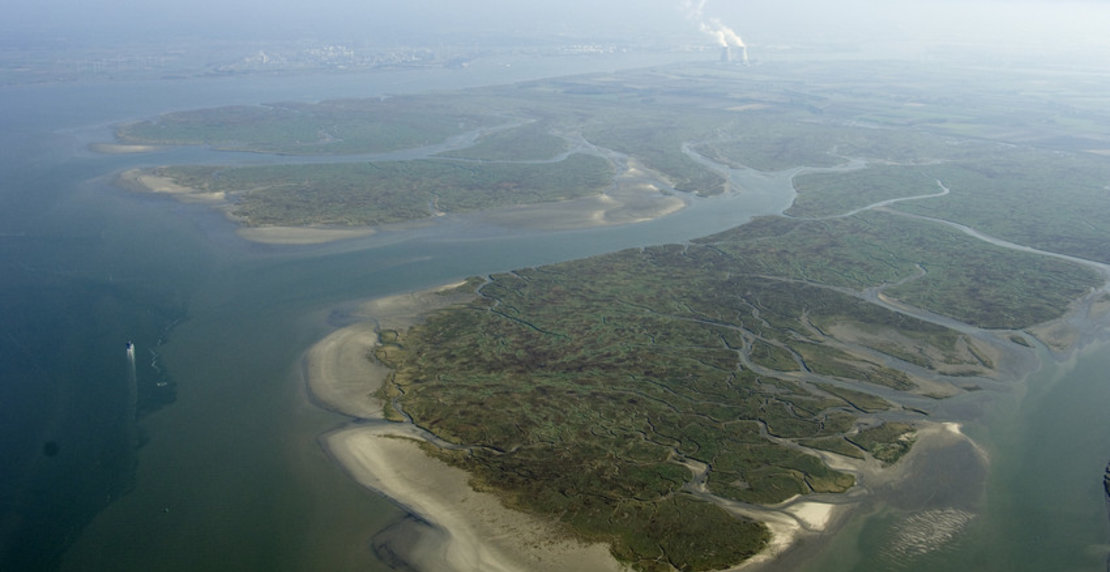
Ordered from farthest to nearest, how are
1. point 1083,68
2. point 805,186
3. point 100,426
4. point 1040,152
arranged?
point 1083,68 < point 1040,152 < point 805,186 < point 100,426

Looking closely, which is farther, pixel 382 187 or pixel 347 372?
pixel 382 187

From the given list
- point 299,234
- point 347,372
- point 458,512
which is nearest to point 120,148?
point 299,234

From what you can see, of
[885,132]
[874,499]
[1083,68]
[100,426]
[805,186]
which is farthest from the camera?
[1083,68]

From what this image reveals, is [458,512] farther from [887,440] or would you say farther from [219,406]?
[887,440]

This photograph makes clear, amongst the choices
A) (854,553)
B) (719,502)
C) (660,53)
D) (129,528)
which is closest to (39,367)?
(129,528)

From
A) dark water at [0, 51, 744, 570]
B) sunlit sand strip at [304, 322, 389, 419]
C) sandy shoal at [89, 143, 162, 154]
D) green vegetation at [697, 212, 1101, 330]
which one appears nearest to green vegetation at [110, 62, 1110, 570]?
green vegetation at [697, 212, 1101, 330]

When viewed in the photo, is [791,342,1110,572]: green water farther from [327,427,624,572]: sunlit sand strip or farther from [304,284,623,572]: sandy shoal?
[304,284,623,572]: sandy shoal

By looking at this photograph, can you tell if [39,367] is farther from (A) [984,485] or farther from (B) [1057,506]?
(B) [1057,506]
